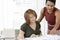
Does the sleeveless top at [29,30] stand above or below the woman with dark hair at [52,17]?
below

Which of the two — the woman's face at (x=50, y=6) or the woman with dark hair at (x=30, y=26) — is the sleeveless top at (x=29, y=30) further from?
the woman's face at (x=50, y=6)

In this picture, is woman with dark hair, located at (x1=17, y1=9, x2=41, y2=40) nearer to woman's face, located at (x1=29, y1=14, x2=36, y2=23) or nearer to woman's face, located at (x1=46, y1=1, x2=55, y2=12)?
woman's face, located at (x1=29, y1=14, x2=36, y2=23)

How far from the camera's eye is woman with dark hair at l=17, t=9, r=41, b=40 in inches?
49.5

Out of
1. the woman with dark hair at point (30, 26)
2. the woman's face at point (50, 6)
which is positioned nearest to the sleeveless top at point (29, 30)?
the woman with dark hair at point (30, 26)

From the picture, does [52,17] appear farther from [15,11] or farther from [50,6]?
[15,11]

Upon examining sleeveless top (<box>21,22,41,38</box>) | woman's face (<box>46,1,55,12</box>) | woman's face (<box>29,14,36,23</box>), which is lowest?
sleeveless top (<box>21,22,41,38</box>)

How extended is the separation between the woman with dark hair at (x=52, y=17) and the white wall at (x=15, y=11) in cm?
3

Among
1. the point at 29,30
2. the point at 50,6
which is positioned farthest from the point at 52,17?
the point at 29,30

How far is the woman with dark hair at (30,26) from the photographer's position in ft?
4.13

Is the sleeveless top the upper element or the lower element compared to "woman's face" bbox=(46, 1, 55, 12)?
lower

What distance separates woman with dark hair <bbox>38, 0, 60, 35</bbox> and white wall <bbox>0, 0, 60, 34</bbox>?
30 mm

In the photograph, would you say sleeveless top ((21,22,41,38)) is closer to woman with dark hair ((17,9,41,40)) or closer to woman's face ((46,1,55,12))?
woman with dark hair ((17,9,41,40))

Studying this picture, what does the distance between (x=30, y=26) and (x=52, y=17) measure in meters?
0.18

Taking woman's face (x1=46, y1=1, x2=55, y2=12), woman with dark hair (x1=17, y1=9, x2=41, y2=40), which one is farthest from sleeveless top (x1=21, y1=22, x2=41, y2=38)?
woman's face (x1=46, y1=1, x2=55, y2=12)
